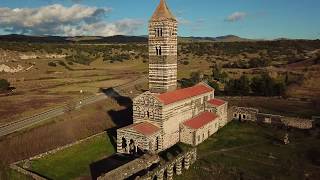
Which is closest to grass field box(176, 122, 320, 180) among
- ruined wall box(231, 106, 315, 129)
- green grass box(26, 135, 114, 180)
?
ruined wall box(231, 106, 315, 129)

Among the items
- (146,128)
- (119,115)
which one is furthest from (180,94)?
(119,115)

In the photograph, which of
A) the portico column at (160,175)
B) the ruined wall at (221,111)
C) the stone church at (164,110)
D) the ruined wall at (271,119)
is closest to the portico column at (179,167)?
the portico column at (160,175)

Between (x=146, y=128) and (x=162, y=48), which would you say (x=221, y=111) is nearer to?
(x=162, y=48)

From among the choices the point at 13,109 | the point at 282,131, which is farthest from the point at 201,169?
the point at 13,109

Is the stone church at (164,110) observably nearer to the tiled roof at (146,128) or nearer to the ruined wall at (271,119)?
the tiled roof at (146,128)

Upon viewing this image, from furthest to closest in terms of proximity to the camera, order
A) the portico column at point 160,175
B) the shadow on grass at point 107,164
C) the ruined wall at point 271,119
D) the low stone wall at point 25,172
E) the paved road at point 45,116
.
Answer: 1. the ruined wall at point 271,119
2. the paved road at point 45,116
3. the shadow on grass at point 107,164
4. the low stone wall at point 25,172
5. the portico column at point 160,175

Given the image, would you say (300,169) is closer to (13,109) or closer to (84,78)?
(13,109)

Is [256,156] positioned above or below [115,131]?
below
